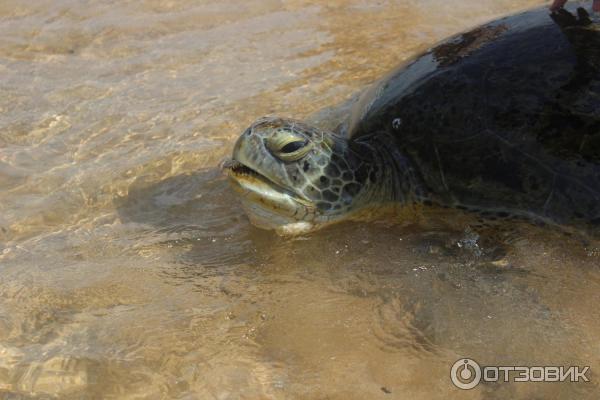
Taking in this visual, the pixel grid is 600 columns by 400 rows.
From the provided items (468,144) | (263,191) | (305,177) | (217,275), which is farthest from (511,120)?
(217,275)

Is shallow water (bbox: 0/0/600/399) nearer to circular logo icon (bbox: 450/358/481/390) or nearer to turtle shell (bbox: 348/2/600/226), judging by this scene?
circular logo icon (bbox: 450/358/481/390)

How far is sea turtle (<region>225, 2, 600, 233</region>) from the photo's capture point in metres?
2.95

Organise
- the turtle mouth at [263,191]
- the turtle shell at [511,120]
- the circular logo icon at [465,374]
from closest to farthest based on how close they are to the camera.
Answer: the circular logo icon at [465,374] < the turtle shell at [511,120] < the turtle mouth at [263,191]

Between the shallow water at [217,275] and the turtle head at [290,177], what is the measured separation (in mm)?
128

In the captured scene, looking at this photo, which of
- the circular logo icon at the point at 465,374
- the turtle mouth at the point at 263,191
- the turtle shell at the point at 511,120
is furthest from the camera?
the turtle mouth at the point at 263,191

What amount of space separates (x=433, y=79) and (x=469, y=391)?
1.72 metres

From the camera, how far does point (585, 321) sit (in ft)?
8.39

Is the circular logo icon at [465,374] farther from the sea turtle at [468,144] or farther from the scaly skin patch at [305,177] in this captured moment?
the scaly skin patch at [305,177]

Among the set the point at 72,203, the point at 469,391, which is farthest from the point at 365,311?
the point at 72,203

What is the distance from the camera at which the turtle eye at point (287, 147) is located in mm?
3168

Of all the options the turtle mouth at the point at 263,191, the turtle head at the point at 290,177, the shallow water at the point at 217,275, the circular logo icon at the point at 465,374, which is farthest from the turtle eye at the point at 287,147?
the circular logo icon at the point at 465,374

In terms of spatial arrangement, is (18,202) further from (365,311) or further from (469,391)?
(469,391)

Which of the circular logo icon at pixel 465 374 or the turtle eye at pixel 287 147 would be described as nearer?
the circular logo icon at pixel 465 374

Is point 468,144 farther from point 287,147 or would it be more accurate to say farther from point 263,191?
point 263,191
